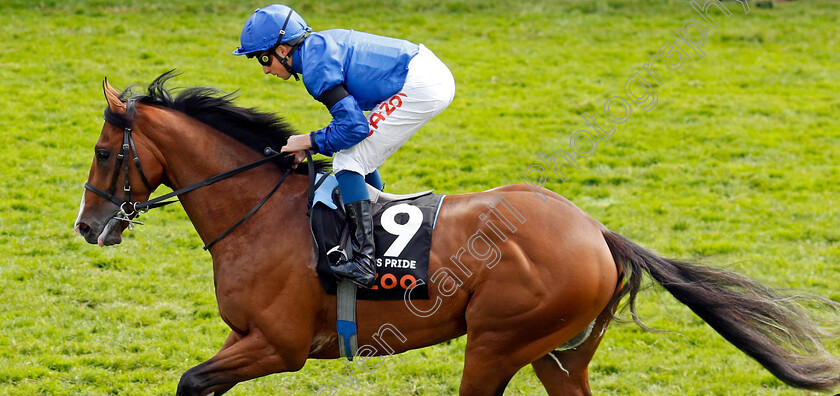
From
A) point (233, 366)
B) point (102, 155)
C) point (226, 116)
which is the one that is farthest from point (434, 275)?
point (102, 155)

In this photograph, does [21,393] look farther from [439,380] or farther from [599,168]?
[599,168]

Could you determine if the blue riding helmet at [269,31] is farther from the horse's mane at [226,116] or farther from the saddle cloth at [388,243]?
the saddle cloth at [388,243]

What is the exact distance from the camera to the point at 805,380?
14.0 ft

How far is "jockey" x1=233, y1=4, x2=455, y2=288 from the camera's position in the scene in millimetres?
4109

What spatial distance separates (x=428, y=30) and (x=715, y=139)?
537 centimetres

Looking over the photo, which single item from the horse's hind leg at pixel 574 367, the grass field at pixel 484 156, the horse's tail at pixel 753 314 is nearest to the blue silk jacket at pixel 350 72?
the horse's tail at pixel 753 314

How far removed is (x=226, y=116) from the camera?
4566 millimetres

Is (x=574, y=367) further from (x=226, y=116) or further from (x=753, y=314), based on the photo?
(x=226, y=116)

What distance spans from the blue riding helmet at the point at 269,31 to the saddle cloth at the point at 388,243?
0.79m

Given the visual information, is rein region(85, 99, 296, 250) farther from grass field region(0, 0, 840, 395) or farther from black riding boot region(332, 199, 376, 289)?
grass field region(0, 0, 840, 395)

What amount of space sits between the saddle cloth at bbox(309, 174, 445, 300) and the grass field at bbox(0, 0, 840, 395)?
1264 mm

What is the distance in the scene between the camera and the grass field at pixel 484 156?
6016 mm

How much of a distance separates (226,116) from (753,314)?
2.98 m

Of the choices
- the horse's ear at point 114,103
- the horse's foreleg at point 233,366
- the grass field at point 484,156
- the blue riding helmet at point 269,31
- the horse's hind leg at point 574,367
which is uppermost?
A: the blue riding helmet at point 269,31
